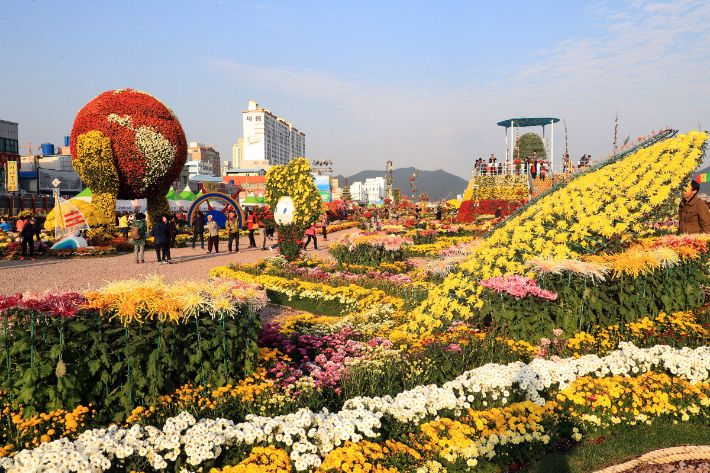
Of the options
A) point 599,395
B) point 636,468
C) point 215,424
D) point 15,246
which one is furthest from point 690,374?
point 15,246

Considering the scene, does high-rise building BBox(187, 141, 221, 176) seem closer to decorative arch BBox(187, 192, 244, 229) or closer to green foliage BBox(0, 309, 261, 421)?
decorative arch BBox(187, 192, 244, 229)

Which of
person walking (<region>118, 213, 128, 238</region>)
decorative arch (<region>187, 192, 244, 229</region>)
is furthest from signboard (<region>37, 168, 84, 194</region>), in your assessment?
decorative arch (<region>187, 192, 244, 229</region>)

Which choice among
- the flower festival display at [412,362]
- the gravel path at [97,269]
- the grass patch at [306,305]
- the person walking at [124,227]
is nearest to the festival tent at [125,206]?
the person walking at [124,227]

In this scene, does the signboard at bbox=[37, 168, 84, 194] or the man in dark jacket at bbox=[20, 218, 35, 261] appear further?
the signboard at bbox=[37, 168, 84, 194]

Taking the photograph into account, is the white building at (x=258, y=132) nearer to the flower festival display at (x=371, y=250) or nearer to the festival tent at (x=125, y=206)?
the festival tent at (x=125, y=206)

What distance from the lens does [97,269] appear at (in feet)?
44.5

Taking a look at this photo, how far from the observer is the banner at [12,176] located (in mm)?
44094

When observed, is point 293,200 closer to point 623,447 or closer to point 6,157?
point 623,447

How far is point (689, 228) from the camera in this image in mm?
9250

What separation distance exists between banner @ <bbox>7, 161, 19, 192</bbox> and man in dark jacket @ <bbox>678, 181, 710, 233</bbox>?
5389 cm

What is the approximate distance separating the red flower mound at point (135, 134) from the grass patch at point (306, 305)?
44.9 ft

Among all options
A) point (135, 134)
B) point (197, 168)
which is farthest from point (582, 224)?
point (197, 168)

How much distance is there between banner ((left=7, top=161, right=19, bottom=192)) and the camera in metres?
44.1

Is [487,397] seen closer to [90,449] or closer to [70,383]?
[90,449]
